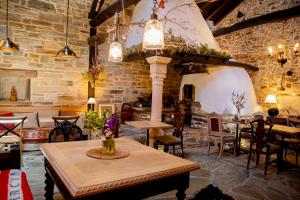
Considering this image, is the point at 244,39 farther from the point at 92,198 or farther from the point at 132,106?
the point at 92,198

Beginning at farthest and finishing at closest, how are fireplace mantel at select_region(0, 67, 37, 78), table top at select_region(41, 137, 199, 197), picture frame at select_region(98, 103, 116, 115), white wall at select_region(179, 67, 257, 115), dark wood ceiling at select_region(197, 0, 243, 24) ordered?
dark wood ceiling at select_region(197, 0, 243, 24) → white wall at select_region(179, 67, 257, 115) → picture frame at select_region(98, 103, 116, 115) → fireplace mantel at select_region(0, 67, 37, 78) → table top at select_region(41, 137, 199, 197)

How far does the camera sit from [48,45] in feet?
20.3

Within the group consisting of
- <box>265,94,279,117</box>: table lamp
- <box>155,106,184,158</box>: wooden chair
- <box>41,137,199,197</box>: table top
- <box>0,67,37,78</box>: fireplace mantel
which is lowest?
<box>155,106,184,158</box>: wooden chair

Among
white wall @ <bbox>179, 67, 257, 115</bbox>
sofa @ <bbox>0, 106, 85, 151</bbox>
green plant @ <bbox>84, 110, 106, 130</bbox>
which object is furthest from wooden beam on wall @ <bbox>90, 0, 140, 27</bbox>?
white wall @ <bbox>179, 67, 257, 115</bbox>

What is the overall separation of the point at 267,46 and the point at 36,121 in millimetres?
6895

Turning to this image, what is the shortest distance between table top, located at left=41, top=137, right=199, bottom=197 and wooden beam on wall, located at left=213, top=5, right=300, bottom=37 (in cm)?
635

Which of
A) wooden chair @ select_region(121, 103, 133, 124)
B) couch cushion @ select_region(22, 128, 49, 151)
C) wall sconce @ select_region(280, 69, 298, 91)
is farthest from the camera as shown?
wooden chair @ select_region(121, 103, 133, 124)

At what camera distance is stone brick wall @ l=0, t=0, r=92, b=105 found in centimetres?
577

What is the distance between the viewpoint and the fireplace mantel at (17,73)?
569 cm

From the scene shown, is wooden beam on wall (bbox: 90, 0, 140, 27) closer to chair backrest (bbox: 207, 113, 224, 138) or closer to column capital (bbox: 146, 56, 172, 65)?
column capital (bbox: 146, 56, 172, 65)

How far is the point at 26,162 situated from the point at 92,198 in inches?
128

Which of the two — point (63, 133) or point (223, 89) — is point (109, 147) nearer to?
point (63, 133)

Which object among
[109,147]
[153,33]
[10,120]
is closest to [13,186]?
[109,147]

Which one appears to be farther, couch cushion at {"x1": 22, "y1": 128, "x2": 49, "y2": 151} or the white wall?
the white wall
